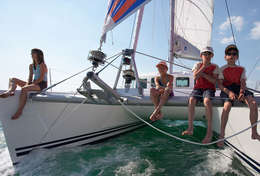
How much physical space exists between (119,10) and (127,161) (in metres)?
2.83

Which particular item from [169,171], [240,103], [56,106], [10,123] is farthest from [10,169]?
[240,103]

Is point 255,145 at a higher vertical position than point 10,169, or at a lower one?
higher

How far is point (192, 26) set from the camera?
24.2 feet

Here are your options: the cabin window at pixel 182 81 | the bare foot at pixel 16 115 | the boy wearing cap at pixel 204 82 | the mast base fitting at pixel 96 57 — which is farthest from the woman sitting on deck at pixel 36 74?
the cabin window at pixel 182 81

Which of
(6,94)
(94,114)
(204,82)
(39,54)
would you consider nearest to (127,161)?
(94,114)

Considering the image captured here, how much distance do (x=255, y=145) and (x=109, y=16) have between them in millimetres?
3229

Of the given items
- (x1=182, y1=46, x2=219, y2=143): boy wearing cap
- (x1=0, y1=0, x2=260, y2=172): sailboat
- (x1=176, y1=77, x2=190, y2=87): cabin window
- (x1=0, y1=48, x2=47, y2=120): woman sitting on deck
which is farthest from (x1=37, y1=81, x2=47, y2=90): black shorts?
(x1=176, y1=77, x2=190, y2=87): cabin window

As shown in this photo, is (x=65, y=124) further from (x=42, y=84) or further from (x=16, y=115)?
(x=42, y=84)

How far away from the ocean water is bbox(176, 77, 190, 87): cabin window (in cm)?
277

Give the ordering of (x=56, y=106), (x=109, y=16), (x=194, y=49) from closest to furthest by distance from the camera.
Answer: (x=56, y=106) → (x=109, y=16) → (x=194, y=49)

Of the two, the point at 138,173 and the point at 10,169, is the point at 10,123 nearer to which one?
the point at 10,169

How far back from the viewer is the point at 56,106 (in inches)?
96.5

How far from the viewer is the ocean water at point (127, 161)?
6.50 ft

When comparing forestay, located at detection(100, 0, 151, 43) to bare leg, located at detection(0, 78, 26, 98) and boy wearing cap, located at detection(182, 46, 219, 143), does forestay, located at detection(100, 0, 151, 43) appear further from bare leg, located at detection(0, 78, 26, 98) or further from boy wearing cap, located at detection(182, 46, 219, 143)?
bare leg, located at detection(0, 78, 26, 98)
